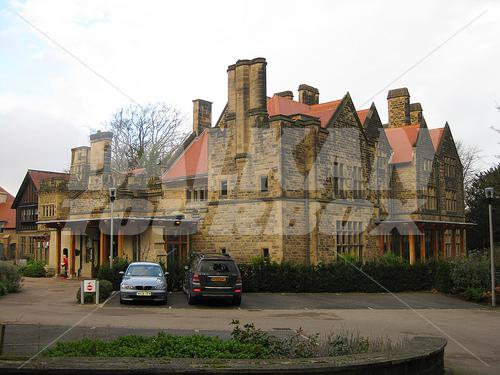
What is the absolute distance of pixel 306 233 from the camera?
26.8 meters

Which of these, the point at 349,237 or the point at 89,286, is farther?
the point at 349,237

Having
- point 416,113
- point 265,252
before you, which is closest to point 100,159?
point 265,252

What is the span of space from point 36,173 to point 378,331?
157 ft

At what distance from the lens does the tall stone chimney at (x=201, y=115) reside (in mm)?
39406

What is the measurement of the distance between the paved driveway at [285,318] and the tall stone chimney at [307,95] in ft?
51.9

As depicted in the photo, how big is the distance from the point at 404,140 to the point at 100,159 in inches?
831

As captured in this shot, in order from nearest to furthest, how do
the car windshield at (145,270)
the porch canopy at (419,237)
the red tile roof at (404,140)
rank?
the car windshield at (145,270), the porch canopy at (419,237), the red tile roof at (404,140)

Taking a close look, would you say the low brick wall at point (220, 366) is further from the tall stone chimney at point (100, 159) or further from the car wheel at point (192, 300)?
the tall stone chimney at point (100, 159)

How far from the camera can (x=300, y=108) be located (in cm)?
3253

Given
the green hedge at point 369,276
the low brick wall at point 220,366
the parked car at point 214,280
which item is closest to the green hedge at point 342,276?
the green hedge at point 369,276

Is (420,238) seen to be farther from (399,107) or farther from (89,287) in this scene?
(89,287)

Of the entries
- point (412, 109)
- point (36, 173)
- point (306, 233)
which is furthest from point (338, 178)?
point (36, 173)

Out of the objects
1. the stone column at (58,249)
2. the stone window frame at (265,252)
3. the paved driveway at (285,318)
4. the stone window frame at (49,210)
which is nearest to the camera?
the paved driveway at (285,318)

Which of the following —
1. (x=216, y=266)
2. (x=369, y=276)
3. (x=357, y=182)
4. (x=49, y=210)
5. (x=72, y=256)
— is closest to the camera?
(x=216, y=266)
